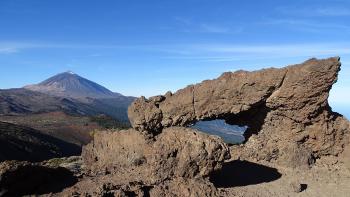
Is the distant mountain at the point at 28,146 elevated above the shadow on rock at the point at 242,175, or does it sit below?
below

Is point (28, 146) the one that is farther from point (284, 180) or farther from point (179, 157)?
point (179, 157)

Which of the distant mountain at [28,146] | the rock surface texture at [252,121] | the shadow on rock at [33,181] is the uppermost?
the rock surface texture at [252,121]

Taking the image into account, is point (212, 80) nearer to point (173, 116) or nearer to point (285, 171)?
point (173, 116)

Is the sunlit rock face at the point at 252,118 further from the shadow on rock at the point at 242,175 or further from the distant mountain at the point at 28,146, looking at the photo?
the distant mountain at the point at 28,146

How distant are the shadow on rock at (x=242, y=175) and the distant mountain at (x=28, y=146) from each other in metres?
50.3

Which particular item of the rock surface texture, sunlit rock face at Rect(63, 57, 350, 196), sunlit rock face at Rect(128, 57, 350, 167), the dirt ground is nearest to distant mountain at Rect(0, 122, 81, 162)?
sunlit rock face at Rect(63, 57, 350, 196)

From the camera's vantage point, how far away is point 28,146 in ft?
281

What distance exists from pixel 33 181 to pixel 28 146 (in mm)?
68701

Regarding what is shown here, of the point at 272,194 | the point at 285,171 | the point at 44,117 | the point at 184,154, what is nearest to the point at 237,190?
the point at 272,194

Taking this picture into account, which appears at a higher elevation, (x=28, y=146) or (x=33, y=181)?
(x=33, y=181)

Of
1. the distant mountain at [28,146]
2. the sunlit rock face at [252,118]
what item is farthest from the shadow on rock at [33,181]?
the distant mountain at [28,146]

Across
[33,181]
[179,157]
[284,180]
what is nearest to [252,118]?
[284,180]

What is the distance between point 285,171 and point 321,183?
2152 mm

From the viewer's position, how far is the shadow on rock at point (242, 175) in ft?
79.3
